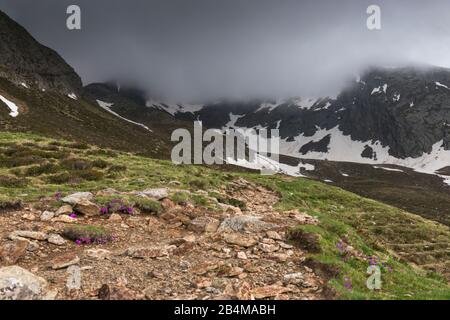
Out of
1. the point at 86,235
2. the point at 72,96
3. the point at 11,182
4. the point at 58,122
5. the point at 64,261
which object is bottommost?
the point at 64,261

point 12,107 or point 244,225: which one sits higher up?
point 12,107

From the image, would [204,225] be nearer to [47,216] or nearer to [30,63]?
[47,216]

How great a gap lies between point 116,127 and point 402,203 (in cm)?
8906

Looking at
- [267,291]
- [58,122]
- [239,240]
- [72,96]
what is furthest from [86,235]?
[72,96]

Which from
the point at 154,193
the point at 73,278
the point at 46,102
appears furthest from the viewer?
the point at 46,102

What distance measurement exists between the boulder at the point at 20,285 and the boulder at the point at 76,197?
6934 millimetres

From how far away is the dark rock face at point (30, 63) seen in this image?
451ft

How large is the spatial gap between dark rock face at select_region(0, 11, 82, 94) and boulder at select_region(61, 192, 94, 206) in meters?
125

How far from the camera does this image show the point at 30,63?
154 m

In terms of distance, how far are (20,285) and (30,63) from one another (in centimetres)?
16670

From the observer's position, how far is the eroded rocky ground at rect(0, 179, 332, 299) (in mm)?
9211

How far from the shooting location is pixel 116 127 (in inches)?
5054

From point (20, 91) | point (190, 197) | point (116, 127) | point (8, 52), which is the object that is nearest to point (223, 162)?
point (116, 127)
